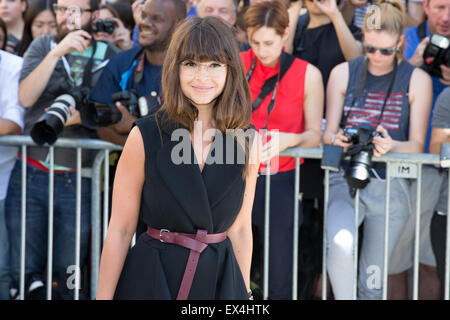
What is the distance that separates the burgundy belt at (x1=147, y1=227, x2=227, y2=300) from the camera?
8.50 feet

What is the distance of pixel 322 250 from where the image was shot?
181 inches

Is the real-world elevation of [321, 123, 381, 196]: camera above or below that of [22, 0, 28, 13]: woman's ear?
below

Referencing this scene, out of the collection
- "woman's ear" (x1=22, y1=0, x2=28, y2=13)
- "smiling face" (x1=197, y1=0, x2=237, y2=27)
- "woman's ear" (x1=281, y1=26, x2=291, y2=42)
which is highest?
"woman's ear" (x1=22, y1=0, x2=28, y2=13)

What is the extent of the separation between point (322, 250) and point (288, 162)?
0.67 meters

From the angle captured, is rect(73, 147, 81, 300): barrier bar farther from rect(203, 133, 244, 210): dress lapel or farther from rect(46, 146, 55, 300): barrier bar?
rect(203, 133, 244, 210): dress lapel

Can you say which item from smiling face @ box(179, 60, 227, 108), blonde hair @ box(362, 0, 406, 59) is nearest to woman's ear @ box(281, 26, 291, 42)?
blonde hair @ box(362, 0, 406, 59)

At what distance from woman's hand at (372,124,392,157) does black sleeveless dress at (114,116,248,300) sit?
1.61 metres

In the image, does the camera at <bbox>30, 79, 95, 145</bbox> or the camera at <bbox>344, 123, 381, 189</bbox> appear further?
the camera at <bbox>30, 79, 95, 145</bbox>

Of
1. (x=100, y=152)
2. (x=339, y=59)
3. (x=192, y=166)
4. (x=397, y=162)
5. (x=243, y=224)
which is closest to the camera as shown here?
(x=192, y=166)

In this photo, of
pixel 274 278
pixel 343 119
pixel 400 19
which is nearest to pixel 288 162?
pixel 343 119

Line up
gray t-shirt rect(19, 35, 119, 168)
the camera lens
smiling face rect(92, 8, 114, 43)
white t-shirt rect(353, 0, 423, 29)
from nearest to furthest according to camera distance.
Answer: the camera lens < gray t-shirt rect(19, 35, 119, 168) < smiling face rect(92, 8, 114, 43) < white t-shirt rect(353, 0, 423, 29)

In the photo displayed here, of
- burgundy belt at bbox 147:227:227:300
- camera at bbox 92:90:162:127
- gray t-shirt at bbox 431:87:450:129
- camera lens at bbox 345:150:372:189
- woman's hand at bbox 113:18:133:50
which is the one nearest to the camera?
burgundy belt at bbox 147:227:227:300

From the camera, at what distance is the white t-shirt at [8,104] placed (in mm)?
4523
